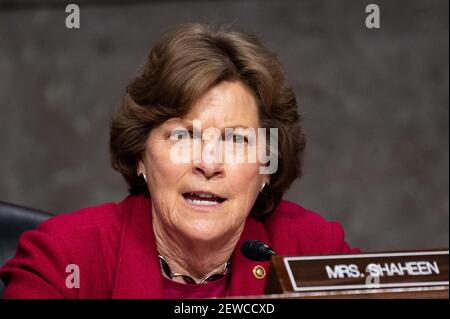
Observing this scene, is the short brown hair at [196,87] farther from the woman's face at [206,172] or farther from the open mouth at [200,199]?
the open mouth at [200,199]

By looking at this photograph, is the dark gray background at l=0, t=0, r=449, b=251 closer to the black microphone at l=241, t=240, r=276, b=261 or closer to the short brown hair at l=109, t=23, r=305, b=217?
the short brown hair at l=109, t=23, r=305, b=217

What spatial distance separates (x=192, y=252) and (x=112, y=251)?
18 cm

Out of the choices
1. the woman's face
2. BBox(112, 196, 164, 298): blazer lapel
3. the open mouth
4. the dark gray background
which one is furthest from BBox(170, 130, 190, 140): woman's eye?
the dark gray background

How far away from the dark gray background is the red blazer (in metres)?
1.38

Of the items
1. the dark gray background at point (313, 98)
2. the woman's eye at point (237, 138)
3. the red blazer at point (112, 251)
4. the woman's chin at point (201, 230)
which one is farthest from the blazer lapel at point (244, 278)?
the dark gray background at point (313, 98)

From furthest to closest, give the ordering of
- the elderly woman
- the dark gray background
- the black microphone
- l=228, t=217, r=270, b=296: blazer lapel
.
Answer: the dark gray background → l=228, t=217, r=270, b=296: blazer lapel → the elderly woman → the black microphone

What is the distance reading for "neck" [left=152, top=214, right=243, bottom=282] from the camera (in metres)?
1.78

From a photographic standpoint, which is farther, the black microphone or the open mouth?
the open mouth

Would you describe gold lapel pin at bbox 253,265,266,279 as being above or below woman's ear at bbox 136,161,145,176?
below

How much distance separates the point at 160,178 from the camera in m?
1.71

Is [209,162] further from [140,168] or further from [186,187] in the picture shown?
[140,168]

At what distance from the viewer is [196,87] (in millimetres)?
1677
